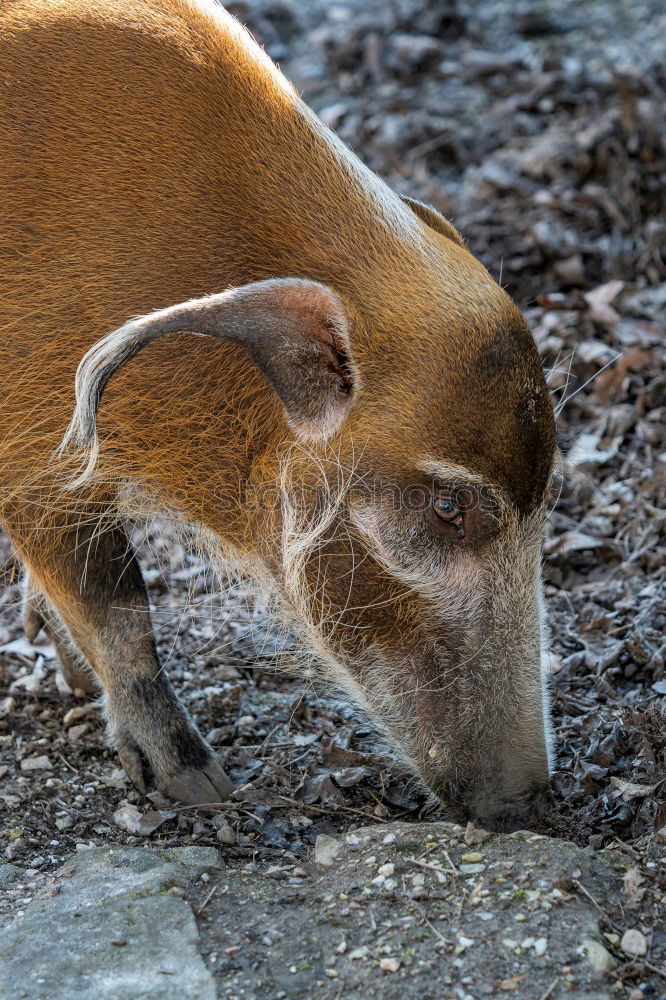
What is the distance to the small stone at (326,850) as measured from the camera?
326 cm

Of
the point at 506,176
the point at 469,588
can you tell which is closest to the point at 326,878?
the point at 469,588

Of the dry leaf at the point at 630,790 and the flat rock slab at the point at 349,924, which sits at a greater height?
the flat rock slab at the point at 349,924

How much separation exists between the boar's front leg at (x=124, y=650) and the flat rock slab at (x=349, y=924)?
484 millimetres

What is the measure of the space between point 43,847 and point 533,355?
190 cm

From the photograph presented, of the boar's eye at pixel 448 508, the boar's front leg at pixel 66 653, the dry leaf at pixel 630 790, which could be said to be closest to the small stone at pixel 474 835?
the dry leaf at pixel 630 790

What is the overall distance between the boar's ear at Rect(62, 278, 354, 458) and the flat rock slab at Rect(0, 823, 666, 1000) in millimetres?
1133

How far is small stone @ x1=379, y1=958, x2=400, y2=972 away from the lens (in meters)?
2.73

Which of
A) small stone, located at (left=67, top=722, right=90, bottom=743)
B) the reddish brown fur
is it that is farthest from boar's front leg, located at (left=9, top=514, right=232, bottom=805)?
the reddish brown fur

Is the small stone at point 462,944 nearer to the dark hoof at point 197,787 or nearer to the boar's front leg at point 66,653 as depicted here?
the dark hoof at point 197,787

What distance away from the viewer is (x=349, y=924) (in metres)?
2.92

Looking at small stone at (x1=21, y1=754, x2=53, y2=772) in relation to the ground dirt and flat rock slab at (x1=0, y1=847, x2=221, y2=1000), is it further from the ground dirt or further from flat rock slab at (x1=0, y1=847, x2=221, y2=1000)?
flat rock slab at (x1=0, y1=847, x2=221, y2=1000)

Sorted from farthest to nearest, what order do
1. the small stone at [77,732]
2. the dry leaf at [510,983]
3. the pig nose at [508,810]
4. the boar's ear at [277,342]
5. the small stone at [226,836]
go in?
1. the small stone at [77,732]
2. the small stone at [226,836]
3. the pig nose at [508,810]
4. the boar's ear at [277,342]
5. the dry leaf at [510,983]

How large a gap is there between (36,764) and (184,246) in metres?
1.68

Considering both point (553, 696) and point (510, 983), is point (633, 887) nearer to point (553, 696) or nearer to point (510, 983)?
point (510, 983)
